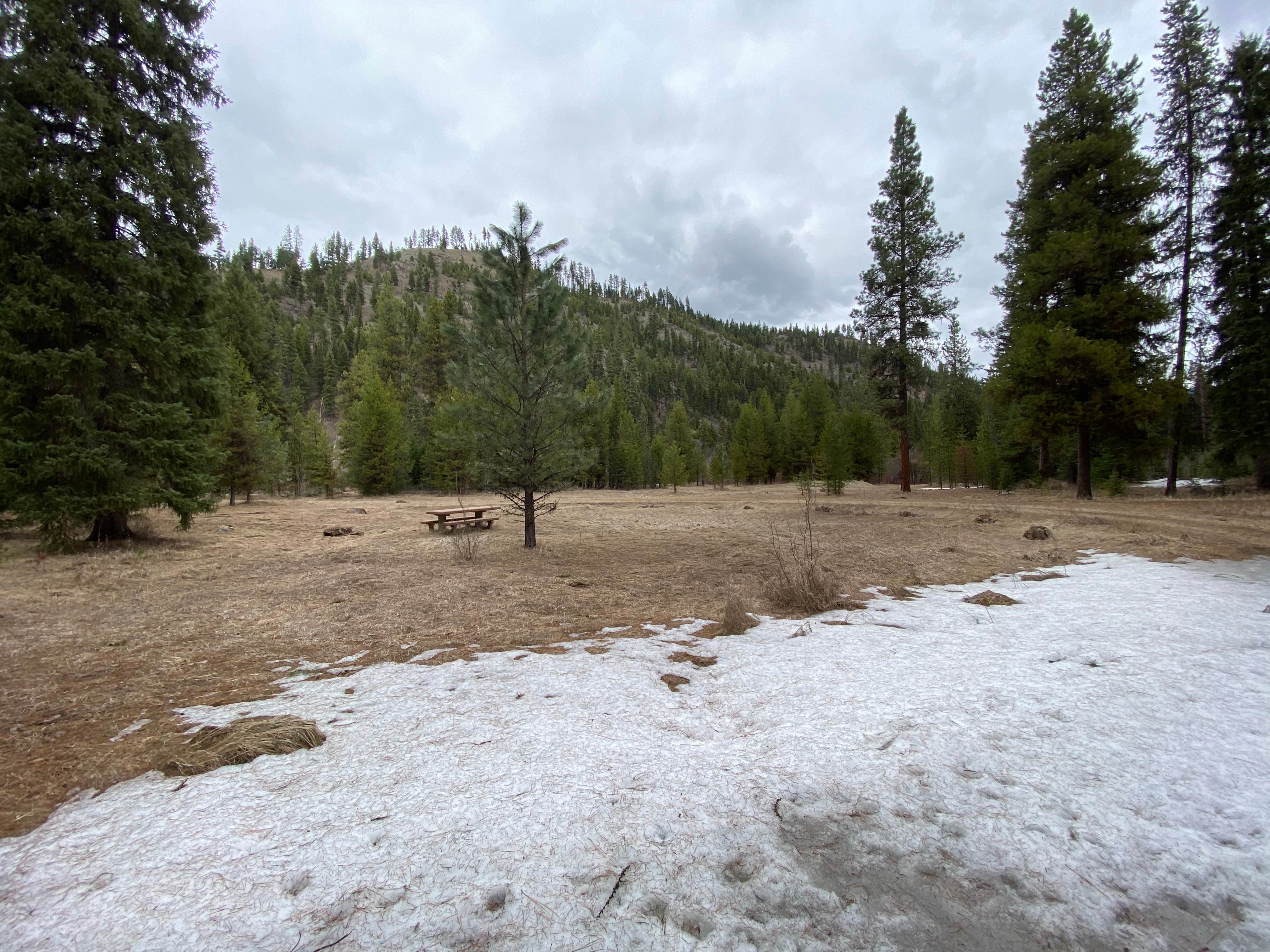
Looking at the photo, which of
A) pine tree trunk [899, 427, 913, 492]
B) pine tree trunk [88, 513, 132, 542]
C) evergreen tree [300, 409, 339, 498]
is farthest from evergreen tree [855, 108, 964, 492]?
evergreen tree [300, 409, 339, 498]

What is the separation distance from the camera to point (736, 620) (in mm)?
5430

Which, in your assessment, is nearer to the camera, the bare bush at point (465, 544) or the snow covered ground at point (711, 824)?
the snow covered ground at point (711, 824)

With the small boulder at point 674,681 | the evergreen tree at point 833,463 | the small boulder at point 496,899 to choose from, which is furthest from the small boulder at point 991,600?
the evergreen tree at point 833,463

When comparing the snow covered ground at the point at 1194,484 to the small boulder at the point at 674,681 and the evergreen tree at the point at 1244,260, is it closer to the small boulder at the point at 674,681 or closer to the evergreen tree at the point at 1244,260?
the evergreen tree at the point at 1244,260

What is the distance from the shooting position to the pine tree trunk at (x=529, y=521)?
11039 millimetres

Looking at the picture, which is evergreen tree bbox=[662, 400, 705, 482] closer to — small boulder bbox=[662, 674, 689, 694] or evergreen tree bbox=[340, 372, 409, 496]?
evergreen tree bbox=[340, 372, 409, 496]

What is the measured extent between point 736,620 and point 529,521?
22.7ft

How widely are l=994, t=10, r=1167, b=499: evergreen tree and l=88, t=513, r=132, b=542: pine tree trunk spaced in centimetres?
2532

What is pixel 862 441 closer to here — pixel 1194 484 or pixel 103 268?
pixel 1194 484

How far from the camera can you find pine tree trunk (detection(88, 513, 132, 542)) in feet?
37.2

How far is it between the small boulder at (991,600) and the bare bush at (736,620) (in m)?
2.63

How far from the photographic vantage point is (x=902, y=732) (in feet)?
9.90

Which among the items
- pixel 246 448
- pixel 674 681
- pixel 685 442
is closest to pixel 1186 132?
pixel 674 681

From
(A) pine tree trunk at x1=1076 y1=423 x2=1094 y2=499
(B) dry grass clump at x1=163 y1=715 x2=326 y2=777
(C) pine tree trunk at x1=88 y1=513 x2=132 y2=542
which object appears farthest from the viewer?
(A) pine tree trunk at x1=1076 y1=423 x2=1094 y2=499
